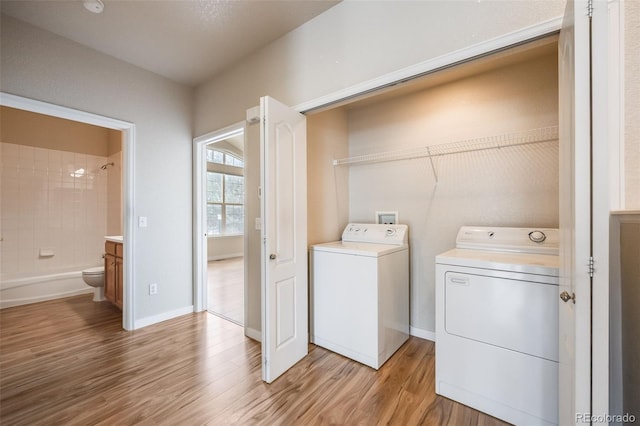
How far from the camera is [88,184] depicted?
4305 mm

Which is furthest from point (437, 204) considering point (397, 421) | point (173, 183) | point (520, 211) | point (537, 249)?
point (173, 183)

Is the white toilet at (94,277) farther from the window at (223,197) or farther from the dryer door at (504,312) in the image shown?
the dryer door at (504,312)

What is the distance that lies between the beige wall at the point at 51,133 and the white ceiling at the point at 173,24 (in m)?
2.37

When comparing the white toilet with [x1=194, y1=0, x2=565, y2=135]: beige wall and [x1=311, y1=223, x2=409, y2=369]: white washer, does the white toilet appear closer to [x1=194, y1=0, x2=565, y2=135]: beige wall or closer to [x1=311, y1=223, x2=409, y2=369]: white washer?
[x1=194, y1=0, x2=565, y2=135]: beige wall

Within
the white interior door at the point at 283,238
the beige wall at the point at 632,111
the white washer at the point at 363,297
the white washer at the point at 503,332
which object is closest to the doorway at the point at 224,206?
the white washer at the point at 363,297

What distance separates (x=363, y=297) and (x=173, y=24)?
266 cm

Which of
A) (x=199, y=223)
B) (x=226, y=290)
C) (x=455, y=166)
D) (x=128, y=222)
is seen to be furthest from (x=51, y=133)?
(x=455, y=166)

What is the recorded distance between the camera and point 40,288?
3.52 metres

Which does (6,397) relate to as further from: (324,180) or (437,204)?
(437,204)

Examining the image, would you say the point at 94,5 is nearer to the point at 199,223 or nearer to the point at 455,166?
the point at 199,223

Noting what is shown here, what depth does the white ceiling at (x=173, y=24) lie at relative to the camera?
6.32 ft

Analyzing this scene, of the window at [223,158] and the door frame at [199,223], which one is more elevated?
the window at [223,158]

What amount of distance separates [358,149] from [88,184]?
4.45m

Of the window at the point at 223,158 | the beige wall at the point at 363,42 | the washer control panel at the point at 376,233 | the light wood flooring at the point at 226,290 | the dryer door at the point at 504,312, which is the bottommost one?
the light wood flooring at the point at 226,290
